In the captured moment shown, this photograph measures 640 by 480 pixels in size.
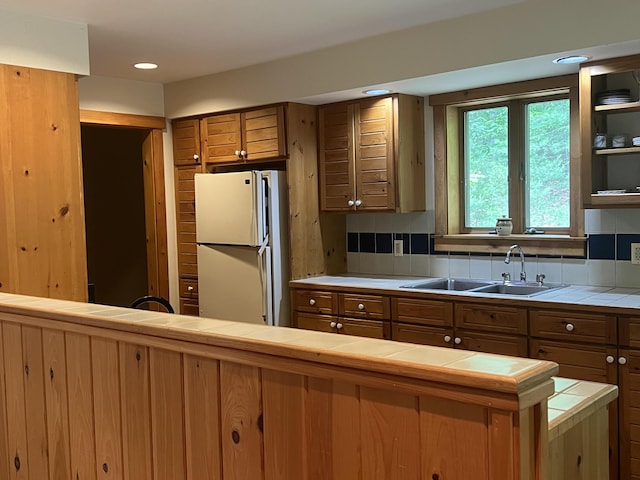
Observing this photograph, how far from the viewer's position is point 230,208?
4.66 metres

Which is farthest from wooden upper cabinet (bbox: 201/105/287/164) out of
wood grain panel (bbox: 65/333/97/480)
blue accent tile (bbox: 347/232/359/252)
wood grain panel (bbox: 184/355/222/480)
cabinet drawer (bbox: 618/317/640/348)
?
wood grain panel (bbox: 184/355/222/480)

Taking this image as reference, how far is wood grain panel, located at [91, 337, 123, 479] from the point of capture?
176cm

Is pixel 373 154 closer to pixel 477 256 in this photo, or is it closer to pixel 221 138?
pixel 477 256

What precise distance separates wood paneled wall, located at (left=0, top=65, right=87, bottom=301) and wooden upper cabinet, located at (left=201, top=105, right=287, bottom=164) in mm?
1376

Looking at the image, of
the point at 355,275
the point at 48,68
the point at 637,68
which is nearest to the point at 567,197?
the point at 637,68

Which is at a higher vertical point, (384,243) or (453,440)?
(384,243)

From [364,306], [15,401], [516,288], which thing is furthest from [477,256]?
[15,401]

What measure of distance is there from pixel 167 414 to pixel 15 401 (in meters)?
0.81

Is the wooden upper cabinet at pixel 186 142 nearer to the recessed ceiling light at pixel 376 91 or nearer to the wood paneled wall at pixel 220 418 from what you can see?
Answer: the recessed ceiling light at pixel 376 91

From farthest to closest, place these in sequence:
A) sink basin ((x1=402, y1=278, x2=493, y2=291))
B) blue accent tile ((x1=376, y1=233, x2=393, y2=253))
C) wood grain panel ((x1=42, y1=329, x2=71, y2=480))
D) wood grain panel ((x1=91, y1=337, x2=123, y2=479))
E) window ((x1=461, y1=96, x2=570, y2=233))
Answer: blue accent tile ((x1=376, y1=233, x2=393, y2=253)) < sink basin ((x1=402, y1=278, x2=493, y2=291)) < window ((x1=461, y1=96, x2=570, y2=233)) < wood grain panel ((x1=42, y1=329, x2=71, y2=480)) < wood grain panel ((x1=91, y1=337, x2=123, y2=479))

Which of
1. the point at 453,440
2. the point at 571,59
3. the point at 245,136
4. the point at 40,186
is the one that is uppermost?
the point at 571,59

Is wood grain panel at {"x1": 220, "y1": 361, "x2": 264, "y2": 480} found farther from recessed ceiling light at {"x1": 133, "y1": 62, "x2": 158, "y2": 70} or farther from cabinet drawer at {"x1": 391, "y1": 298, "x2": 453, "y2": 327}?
recessed ceiling light at {"x1": 133, "y1": 62, "x2": 158, "y2": 70}

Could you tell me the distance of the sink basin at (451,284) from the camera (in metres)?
4.27

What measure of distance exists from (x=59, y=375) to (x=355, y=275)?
3.09m
